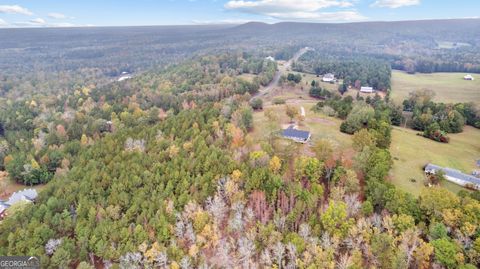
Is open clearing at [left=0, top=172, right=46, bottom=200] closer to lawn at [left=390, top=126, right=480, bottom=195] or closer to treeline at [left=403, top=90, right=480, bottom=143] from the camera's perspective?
lawn at [left=390, top=126, right=480, bottom=195]

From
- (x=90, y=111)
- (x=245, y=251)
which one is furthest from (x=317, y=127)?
(x=90, y=111)

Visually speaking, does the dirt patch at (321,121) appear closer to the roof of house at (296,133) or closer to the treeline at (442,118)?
the roof of house at (296,133)

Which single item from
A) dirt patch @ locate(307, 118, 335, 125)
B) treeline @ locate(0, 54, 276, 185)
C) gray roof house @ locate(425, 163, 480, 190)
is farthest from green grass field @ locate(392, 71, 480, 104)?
gray roof house @ locate(425, 163, 480, 190)

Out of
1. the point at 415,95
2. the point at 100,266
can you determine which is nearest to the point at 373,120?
the point at 415,95

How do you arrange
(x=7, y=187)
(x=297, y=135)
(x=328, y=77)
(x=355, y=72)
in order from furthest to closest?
(x=355, y=72), (x=328, y=77), (x=297, y=135), (x=7, y=187)

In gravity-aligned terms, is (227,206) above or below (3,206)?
above

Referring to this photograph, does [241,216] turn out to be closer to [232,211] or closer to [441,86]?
[232,211]

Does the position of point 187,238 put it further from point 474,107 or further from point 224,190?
point 474,107
